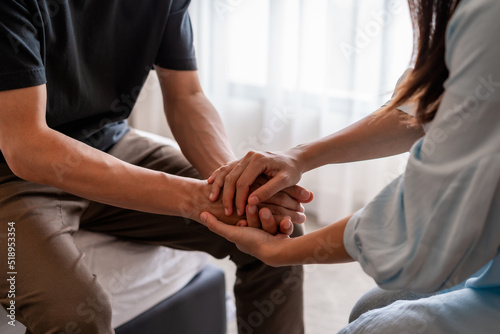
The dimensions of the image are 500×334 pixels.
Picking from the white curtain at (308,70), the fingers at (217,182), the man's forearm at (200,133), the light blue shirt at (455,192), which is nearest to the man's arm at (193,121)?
the man's forearm at (200,133)

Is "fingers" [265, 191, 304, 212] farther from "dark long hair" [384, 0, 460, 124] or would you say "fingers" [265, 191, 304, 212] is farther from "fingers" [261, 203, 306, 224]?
"dark long hair" [384, 0, 460, 124]

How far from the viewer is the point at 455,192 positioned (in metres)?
0.77

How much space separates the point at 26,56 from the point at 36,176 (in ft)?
0.83

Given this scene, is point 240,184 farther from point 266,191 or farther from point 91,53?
point 91,53

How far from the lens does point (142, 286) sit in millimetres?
1500

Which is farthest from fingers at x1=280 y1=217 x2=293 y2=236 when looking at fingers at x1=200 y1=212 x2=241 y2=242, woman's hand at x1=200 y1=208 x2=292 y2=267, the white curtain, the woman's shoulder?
the white curtain

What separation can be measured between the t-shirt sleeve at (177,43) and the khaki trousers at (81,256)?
0.77ft

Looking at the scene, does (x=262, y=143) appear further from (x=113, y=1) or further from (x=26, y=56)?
(x=26, y=56)

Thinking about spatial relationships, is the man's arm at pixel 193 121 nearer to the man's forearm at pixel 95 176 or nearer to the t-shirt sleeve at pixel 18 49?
the man's forearm at pixel 95 176

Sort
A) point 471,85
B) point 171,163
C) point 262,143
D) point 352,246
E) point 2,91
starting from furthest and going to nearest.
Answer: point 262,143
point 171,163
point 2,91
point 352,246
point 471,85

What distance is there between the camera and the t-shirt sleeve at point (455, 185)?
74cm

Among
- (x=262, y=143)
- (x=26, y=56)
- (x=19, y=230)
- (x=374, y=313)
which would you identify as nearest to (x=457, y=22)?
(x=374, y=313)

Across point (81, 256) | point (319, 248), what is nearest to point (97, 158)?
point (81, 256)

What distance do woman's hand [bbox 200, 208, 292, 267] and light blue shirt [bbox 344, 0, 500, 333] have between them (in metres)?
0.24
